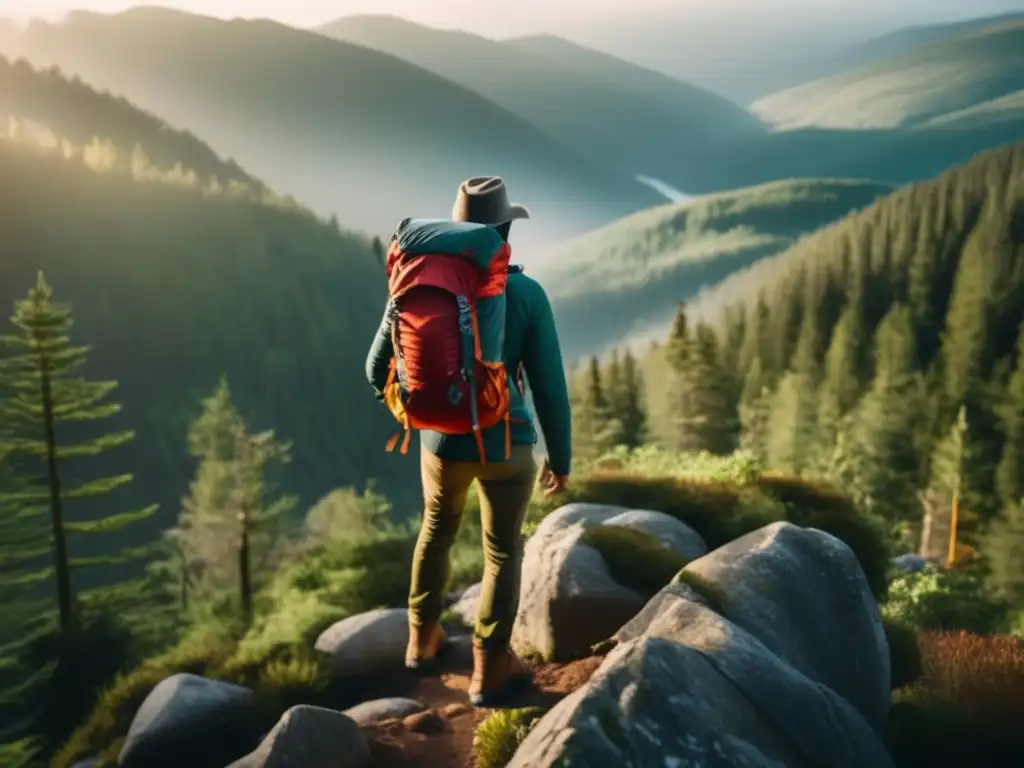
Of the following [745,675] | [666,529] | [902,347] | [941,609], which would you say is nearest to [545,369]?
[745,675]

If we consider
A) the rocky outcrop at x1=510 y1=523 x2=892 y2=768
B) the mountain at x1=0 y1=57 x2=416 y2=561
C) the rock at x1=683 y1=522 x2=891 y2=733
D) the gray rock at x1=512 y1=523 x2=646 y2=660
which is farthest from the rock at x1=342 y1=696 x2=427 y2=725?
the mountain at x1=0 y1=57 x2=416 y2=561

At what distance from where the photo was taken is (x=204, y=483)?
3653 centimetres

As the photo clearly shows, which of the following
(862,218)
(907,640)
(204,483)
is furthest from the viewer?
(862,218)

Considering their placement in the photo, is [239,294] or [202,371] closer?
[202,371]

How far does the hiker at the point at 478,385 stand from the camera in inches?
179

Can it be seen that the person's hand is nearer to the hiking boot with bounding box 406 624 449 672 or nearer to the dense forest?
the hiking boot with bounding box 406 624 449 672

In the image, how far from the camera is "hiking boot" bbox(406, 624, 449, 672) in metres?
6.19

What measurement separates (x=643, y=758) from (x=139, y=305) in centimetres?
13356

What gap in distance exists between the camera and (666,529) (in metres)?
8.26

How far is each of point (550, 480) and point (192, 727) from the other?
3440 mm

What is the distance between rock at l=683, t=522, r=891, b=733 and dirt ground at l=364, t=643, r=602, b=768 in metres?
1.20

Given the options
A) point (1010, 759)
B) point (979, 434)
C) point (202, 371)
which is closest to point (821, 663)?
point (1010, 759)

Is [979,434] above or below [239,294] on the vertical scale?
below

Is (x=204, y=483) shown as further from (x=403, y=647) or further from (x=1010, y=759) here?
(x=1010, y=759)
